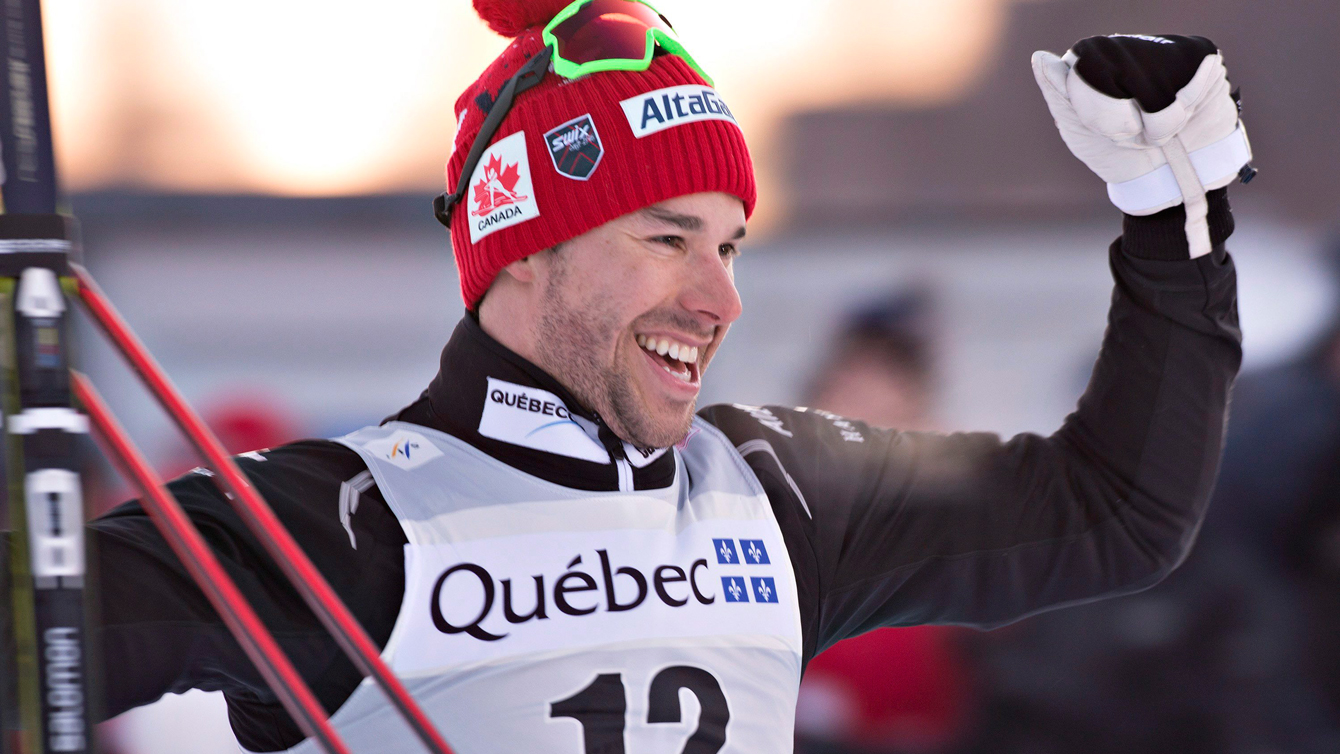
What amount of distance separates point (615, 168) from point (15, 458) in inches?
28.0

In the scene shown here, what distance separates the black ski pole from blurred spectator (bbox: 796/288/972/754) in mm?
1665

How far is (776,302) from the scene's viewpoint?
273 cm

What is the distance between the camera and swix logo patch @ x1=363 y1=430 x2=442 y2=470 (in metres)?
1.15

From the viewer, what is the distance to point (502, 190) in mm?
1274

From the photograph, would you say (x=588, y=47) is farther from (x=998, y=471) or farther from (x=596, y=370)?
(x=998, y=471)

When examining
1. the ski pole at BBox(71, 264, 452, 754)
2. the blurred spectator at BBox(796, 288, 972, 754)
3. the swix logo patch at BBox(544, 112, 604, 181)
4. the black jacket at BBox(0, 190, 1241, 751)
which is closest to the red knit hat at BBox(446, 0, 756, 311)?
the swix logo patch at BBox(544, 112, 604, 181)

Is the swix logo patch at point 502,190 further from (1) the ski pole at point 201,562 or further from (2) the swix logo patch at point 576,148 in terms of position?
(1) the ski pole at point 201,562

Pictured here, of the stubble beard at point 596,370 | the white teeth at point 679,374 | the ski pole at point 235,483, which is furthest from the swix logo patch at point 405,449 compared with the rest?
the ski pole at point 235,483

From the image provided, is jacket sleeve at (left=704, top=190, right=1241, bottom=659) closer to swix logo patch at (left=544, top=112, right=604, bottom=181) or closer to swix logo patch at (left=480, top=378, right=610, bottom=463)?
swix logo patch at (left=480, top=378, right=610, bottom=463)

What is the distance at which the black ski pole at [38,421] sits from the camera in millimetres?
624

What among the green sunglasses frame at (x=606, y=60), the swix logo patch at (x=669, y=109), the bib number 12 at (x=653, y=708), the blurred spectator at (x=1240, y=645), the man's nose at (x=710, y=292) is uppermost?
the green sunglasses frame at (x=606, y=60)

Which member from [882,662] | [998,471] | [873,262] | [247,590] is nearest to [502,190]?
[247,590]

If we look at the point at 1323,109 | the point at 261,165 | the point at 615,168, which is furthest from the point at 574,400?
the point at 1323,109

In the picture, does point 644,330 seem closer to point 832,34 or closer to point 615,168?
point 615,168
